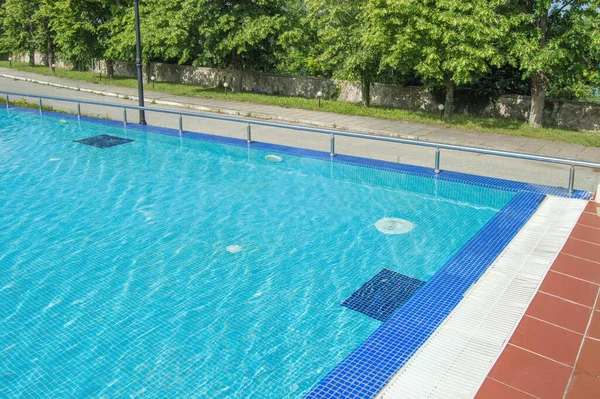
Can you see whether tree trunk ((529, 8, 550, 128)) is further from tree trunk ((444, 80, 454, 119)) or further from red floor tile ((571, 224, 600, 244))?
red floor tile ((571, 224, 600, 244))

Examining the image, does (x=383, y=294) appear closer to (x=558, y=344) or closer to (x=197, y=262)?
(x=558, y=344)

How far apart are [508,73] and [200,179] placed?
16676 mm

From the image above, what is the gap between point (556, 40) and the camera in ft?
61.0

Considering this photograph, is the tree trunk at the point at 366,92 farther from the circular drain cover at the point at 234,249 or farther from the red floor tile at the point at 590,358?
the red floor tile at the point at 590,358

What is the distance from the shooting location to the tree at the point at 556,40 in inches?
715

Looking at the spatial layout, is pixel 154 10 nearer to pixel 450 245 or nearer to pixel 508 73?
pixel 508 73

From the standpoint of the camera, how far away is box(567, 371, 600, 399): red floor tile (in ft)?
15.2

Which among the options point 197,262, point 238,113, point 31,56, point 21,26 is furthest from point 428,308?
point 31,56

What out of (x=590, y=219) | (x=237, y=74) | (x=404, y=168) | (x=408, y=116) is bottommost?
(x=590, y=219)

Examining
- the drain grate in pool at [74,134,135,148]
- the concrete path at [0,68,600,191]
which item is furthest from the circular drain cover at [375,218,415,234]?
the drain grate in pool at [74,134,135,148]

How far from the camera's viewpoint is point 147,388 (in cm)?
516

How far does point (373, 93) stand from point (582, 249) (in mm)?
20017

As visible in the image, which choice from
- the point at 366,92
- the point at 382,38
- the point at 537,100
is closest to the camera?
the point at 382,38

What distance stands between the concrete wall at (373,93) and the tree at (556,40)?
4.87 ft
